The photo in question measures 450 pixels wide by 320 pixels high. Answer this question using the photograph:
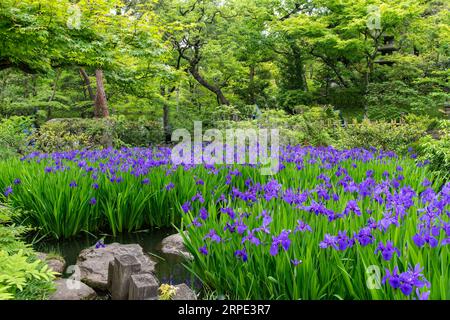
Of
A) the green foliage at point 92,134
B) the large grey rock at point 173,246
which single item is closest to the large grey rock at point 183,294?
the large grey rock at point 173,246

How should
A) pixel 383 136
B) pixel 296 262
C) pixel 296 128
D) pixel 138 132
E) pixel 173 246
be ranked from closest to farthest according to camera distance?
pixel 296 262, pixel 173 246, pixel 383 136, pixel 296 128, pixel 138 132

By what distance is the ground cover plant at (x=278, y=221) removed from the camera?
1.93 metres

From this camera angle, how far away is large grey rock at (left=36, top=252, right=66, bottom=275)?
320 centimetres

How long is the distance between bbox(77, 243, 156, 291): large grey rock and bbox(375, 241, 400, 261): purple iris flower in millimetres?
1621

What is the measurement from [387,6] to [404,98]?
11.2 ft

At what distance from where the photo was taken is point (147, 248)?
3945 millimetres

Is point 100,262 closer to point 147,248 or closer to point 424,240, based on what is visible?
point 147,248

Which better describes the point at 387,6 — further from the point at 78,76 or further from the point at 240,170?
the point at 78,76

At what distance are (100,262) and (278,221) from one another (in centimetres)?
172

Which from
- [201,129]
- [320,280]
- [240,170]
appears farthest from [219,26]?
[320,280]

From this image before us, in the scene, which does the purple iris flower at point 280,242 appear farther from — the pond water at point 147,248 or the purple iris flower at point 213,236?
the pond water at point 147,248

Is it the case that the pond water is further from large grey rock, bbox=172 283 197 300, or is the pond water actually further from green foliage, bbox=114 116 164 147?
green foliage, bbox=114 116 164 147

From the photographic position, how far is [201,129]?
1460 centimetres

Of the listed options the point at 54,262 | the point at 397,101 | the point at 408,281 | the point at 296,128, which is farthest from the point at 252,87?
the point at 408,281
